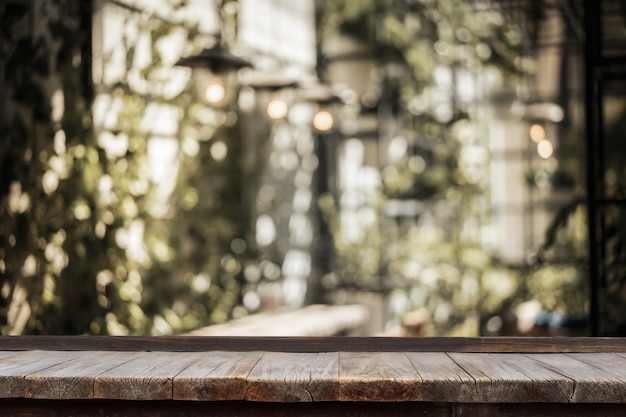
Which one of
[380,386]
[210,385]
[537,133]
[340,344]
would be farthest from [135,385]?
[537,133]

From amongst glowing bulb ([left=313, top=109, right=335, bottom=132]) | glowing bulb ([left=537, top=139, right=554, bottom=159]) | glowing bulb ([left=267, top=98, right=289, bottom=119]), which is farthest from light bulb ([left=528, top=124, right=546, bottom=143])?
glowing bulb ([left=267, top=98, right=289, bottom=119])

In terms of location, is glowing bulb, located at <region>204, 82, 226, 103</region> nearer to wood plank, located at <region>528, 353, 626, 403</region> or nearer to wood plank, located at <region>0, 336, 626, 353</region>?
wood plank, located at <region>0, 336, 626, 353</region>

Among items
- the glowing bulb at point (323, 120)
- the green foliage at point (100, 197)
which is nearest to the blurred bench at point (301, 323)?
the green foliage at point (100, 197)

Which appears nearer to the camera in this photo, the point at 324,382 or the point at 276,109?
the point at 324,382

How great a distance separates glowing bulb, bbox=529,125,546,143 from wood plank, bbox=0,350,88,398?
23.5ft

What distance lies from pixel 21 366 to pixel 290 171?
22.6ft

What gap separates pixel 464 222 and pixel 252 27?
3577 mm

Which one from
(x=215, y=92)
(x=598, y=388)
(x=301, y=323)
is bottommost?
(x=301, y=323)

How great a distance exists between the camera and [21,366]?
234cm

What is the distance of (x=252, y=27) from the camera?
331 inches

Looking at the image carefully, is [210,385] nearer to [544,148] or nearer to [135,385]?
[135,385]

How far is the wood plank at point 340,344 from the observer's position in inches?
101

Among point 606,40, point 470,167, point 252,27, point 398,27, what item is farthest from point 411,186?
point 606,40

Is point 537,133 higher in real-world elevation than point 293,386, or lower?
higher
